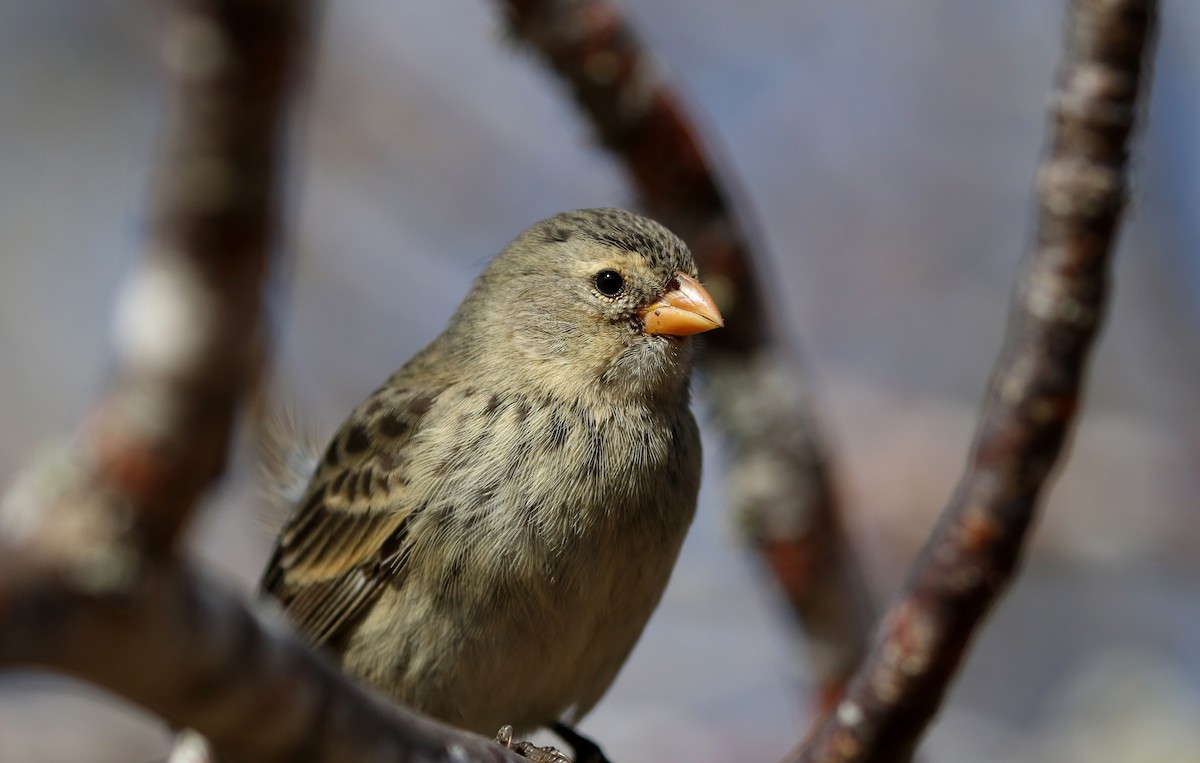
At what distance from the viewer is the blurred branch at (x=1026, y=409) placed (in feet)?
10.8

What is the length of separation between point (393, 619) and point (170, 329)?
2599 mm

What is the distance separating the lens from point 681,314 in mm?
4602

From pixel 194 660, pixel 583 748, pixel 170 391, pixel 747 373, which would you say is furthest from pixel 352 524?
pixel 170 391

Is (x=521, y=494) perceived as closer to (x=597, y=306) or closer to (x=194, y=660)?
(x=597, y=306)

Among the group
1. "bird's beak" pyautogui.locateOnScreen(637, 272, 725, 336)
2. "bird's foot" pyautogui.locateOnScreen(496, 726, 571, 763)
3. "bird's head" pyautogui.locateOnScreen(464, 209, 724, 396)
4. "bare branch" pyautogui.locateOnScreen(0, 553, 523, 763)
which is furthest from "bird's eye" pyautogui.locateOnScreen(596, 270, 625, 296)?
"bare branch" pyautogui.locateOnScreen(0, 553, 523, 763)

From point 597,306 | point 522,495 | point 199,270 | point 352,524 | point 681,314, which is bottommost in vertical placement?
point 352,524

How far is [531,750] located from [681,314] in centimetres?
153

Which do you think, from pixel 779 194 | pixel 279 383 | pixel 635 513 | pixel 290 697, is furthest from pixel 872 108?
pixel 290 697

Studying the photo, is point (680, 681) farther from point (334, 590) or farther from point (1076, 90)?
point (1076, 90)

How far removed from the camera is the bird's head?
14.7 feet

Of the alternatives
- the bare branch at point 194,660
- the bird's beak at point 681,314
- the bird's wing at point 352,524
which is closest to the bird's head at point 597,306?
the bird's beak at point 681,314

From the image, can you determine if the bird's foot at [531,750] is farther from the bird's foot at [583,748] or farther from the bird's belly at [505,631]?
the bird's foot at [583,748]

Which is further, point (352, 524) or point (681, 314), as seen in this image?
point (681, 314)

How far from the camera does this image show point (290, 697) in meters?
2.05
